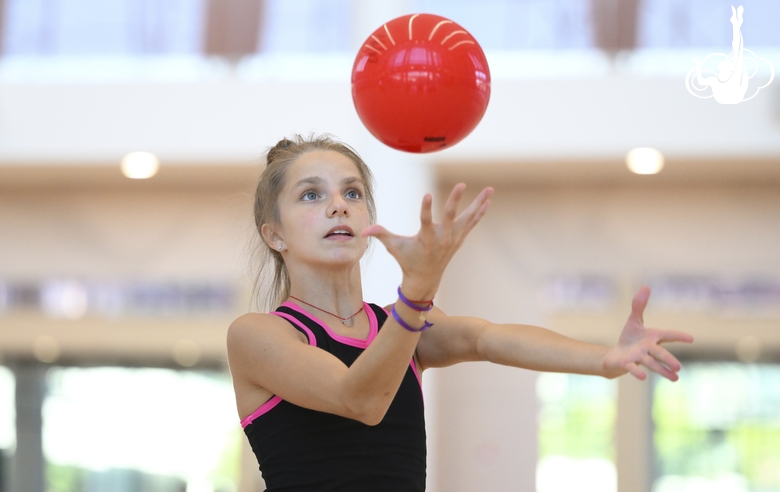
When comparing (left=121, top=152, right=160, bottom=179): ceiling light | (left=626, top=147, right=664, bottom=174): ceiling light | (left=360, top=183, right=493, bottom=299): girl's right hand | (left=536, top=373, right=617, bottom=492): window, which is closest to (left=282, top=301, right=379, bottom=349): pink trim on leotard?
(left=360, top=183, right=493, bottom=299): girl's right hand

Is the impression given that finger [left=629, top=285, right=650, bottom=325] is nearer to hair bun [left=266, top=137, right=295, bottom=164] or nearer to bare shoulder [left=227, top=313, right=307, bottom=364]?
bare shoulder [left=227, top=313, right=307, bottom=364]

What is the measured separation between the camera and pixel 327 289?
4.66 feet

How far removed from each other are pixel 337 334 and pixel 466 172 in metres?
3.80

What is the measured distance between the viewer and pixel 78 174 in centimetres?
530

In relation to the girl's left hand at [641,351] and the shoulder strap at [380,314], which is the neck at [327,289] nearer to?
the shoulder strap at [380,314]

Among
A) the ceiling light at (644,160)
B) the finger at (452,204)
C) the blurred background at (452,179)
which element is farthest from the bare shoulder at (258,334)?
the ceiling light at (644,160)

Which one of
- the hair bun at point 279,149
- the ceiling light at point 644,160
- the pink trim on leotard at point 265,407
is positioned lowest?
the pink trim on leotard at point 265,407

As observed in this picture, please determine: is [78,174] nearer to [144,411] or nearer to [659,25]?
[144,411]

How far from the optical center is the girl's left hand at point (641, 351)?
1.17m

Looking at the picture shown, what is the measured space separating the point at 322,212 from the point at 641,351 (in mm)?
534

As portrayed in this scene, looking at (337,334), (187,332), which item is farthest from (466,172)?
(337,334)

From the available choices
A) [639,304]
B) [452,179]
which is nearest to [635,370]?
[639,304]

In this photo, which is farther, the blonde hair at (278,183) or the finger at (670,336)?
the blonde hair at (278,183)

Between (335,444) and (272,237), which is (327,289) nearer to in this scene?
(272,237)
